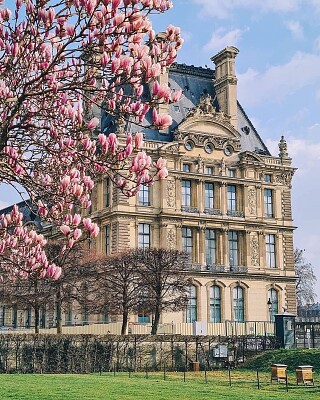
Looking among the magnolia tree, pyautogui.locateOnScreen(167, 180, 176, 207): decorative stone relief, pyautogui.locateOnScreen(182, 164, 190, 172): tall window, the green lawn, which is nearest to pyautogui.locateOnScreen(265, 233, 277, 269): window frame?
pyautogui.locateOnScreen(182, 164, 190, 172): tall window

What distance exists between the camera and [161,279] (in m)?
41.4

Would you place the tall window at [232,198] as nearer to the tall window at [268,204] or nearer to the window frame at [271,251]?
the tall window at [268,204]

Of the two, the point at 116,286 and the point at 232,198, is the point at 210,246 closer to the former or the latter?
the point at 232,198

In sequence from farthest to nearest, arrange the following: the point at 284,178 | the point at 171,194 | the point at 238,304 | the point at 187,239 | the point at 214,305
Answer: the point at 284,178, the point at 238,304, the point at 187,239, the point at 171,194, the point at 214,305

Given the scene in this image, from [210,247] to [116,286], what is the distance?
40.0ft

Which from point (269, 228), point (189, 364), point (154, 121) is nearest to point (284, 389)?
point (189, 364)

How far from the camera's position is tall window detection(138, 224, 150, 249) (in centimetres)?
4900

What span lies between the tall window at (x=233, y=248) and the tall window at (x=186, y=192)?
13.8 feet

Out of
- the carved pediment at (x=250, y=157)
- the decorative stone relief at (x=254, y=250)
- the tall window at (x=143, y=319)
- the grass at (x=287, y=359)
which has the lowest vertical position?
the grass at (x=287, y=359)

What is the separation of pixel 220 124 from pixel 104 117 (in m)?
8.90

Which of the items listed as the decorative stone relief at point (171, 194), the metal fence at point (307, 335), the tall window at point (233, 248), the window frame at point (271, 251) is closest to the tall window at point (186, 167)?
the decorative stone relief at point (171, 194)

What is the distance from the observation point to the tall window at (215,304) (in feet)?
164

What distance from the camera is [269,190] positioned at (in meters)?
55.7

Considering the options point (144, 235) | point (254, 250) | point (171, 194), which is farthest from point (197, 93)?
point (144, 235)
